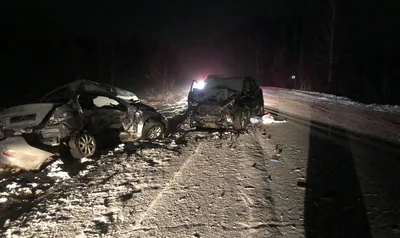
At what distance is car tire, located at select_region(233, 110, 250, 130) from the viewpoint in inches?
345

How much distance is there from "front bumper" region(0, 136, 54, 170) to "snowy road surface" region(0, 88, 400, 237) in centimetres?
28

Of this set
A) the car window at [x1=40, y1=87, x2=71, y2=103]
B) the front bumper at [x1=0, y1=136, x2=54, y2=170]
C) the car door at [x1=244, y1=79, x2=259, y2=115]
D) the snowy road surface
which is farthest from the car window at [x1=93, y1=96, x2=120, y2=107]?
the car door at [x1=244, y1=79, x2=259, y2=115]

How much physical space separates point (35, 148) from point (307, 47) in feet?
144

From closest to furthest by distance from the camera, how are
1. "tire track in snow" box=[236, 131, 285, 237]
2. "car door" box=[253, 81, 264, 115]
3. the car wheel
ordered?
"tire track in snow" box=[236, 131, 285, 237], the car wheel, "car door" box=[253, 81, 264, 115]

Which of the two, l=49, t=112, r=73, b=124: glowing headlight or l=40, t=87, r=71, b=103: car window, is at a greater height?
l=40, t=87, r=71, b=103: car window

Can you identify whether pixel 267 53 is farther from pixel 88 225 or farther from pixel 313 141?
pixel 88 225

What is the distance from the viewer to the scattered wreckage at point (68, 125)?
548 cm

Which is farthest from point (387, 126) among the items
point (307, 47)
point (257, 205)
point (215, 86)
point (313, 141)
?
point (307, 47)

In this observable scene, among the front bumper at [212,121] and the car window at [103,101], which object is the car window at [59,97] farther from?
the front bumper at [212,121]

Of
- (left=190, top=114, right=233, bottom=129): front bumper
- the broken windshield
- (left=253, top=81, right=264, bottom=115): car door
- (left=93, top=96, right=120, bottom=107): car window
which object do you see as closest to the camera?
(left=93, top=96, right=120, bottom=107): car window

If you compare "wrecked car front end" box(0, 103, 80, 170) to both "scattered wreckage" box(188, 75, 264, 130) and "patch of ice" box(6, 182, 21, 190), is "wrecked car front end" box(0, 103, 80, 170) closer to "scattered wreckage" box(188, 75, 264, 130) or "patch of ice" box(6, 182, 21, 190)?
"patch of ice" box(6, 182, 21, 190)

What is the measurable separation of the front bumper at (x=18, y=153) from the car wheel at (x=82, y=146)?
839 millimetres

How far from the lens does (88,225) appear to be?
372cm

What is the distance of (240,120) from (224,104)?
70 cm
